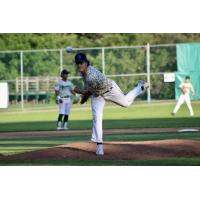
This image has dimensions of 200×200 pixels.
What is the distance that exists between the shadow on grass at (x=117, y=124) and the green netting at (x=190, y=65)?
4.31ft

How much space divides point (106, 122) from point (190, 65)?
327cm

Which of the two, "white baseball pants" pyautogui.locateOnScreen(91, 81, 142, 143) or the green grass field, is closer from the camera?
"white baseball pants" pyautogui.locateOnScreen(91, 81, 142, 143)

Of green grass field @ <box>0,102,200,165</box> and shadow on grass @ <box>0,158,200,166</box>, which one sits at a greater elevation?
green grass field @ <box>0,102,200,165</box>

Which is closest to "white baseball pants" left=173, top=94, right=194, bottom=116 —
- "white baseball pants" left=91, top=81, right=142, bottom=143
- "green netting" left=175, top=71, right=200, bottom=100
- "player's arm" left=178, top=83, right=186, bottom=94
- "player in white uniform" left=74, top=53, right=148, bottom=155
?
"player's arm" left=178, top=83, right=186, bottom=94

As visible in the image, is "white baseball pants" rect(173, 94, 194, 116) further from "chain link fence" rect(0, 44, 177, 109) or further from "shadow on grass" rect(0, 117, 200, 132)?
"chain link fence" rect(0, 44, 177, 109)

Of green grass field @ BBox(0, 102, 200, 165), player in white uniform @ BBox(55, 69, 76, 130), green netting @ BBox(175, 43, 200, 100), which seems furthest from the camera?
green netting @ BBox(175, 43, 200, 100)

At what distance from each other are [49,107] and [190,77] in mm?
4835

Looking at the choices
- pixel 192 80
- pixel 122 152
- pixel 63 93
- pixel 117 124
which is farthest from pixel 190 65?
pixel 122 152

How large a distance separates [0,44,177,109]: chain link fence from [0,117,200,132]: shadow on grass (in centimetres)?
261

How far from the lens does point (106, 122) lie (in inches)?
869

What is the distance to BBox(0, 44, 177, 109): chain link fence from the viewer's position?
24.8 m

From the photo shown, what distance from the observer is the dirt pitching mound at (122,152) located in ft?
41.2

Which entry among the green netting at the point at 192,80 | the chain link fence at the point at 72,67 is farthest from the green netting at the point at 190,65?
the chain link fence at the point at 72,67

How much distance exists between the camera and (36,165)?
12.2 metres
